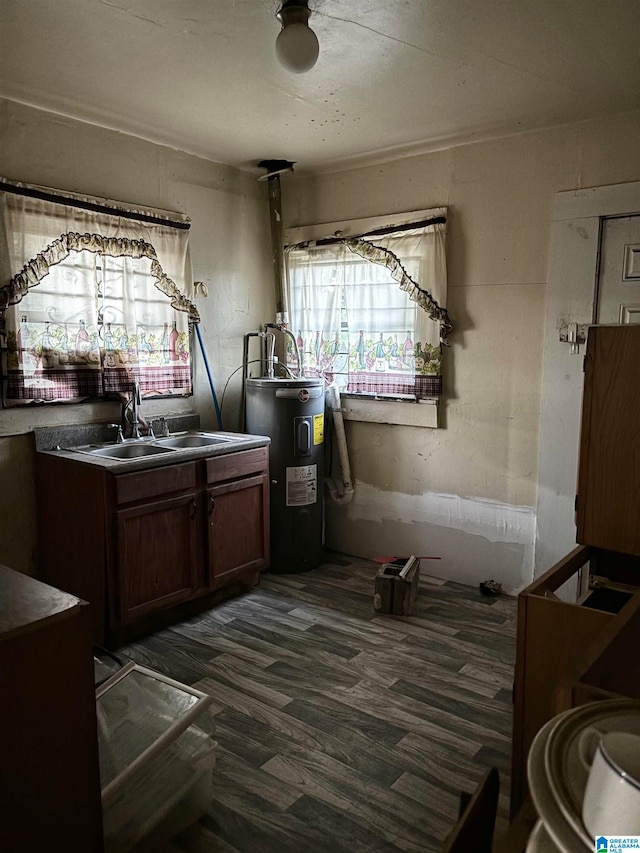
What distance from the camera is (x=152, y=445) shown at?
11.2ft

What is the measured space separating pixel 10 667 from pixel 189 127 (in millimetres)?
2901

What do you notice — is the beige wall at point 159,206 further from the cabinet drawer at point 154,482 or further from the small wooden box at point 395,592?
the small wooden box at point 395,592

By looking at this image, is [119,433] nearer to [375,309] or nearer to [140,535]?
[140,535]

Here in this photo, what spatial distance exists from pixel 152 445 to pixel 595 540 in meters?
2.34

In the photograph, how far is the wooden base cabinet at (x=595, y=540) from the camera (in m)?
1.54

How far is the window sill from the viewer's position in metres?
3.79

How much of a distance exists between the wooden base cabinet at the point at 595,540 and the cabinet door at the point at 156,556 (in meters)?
1.91

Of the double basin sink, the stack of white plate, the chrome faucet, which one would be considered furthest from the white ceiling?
the stack of white plate

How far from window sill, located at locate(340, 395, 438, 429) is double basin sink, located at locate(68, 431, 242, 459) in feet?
2.76

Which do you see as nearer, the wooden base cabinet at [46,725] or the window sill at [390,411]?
the wooden base cabinet at [46,725]

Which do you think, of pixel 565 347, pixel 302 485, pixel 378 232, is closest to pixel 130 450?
pixel 302 485

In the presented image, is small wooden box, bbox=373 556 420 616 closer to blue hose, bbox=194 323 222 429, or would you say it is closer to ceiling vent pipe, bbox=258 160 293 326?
blue hose, bbox=194 323 222 429

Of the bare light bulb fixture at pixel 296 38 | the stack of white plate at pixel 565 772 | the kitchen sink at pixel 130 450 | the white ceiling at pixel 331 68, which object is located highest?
the white ceiling at pixel 331 68

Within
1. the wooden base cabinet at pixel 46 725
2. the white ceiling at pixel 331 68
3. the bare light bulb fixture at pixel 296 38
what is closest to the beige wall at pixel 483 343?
the white ceiling at pixel 331 68
